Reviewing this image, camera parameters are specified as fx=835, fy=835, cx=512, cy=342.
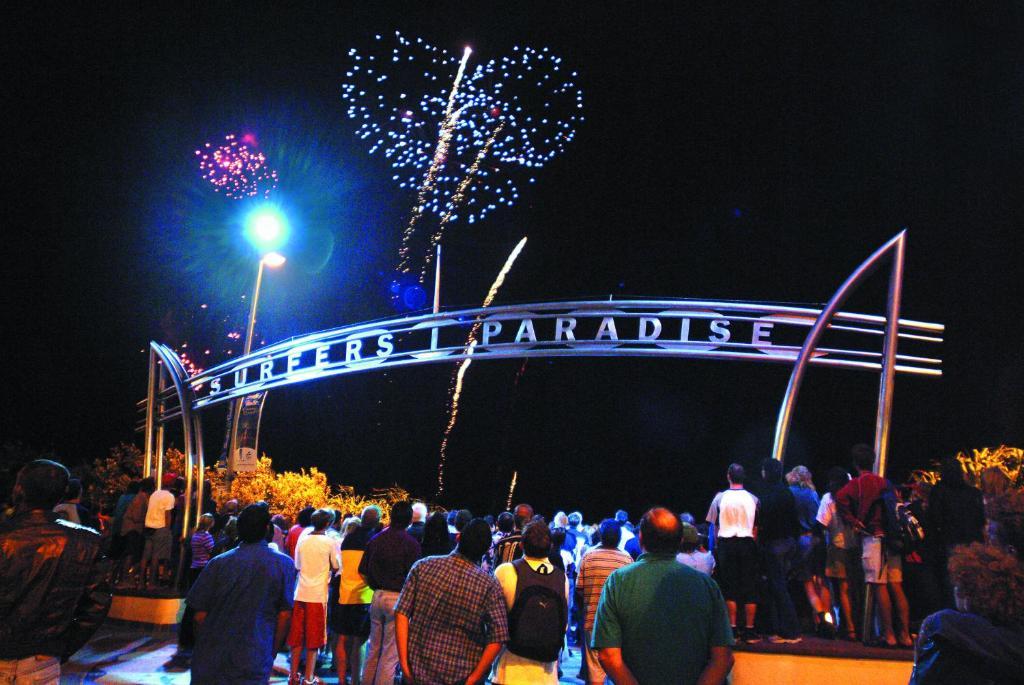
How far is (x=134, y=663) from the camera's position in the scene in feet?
34.0

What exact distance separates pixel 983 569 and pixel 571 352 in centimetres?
943

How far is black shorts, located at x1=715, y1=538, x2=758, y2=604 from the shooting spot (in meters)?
8.56

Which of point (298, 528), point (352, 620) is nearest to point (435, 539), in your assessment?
point (352, 620)

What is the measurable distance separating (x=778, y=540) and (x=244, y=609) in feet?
18.4

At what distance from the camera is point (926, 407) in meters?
46.9

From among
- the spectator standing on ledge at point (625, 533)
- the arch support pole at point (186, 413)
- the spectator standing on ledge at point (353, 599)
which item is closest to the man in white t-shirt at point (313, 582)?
the spectator standing on ledge at point (353, 599)

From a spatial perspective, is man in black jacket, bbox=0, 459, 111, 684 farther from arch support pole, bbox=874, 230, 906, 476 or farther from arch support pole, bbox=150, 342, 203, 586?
arch support pole, bbox=150, 342, 203, 586

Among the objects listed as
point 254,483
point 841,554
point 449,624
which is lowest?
point 254,483

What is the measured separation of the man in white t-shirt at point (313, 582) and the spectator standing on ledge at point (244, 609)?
385cm

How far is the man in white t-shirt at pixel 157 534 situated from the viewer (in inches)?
541

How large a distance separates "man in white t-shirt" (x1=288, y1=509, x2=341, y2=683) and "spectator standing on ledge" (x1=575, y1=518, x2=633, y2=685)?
118 inches

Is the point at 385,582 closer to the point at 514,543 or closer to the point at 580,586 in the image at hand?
the point at 514,543

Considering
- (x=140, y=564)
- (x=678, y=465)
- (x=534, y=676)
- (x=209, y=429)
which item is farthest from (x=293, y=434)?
(x=534, y=676)

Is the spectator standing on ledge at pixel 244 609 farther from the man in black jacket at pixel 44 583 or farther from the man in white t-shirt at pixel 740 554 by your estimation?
the man in white t-shirt at pixel 740 554
